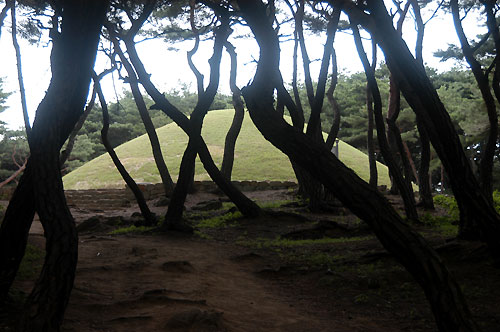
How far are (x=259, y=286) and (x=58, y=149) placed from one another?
2852 millimetres

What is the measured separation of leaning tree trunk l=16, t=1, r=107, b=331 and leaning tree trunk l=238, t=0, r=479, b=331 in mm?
1233

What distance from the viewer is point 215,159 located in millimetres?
20719

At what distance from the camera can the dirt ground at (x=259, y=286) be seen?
11.8ft

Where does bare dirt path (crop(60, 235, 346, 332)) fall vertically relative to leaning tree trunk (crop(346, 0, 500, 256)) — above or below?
below

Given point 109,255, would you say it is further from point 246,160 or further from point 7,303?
point 246,160

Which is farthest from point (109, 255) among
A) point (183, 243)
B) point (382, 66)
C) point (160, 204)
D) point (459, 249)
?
point (382, 66)

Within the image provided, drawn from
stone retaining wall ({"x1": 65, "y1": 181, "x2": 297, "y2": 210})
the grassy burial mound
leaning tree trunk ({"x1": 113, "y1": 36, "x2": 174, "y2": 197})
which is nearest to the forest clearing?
leaning tree trunk ({"x1": 113, "y1": 36, "x2": 174, "y2": 197})

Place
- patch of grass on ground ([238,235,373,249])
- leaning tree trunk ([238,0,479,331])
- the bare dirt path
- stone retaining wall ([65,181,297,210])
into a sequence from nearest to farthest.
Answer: leaning tree trunk ([238,0,479,331]) < the bare dirt path < patch of grass on ground ([238,235,373,249]) < stone retaining wall ([65,181,297,210])

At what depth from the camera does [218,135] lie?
2405 centimetres

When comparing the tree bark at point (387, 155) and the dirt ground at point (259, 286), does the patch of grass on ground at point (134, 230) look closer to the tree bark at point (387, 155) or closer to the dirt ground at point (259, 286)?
the dirt ground at point (259, 286)

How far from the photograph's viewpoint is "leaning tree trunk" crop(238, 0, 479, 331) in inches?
107

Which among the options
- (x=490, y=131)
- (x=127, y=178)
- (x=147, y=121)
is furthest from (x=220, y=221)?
(x=490, y=131)

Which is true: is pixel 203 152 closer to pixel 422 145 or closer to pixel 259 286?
pixel 422 145

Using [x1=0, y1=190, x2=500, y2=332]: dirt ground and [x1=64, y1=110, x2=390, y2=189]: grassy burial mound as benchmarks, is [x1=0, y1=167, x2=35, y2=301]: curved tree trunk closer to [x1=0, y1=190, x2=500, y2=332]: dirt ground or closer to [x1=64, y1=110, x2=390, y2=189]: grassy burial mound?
[x1=0, y1=190, x2=500, y2=332]: dirt ground
